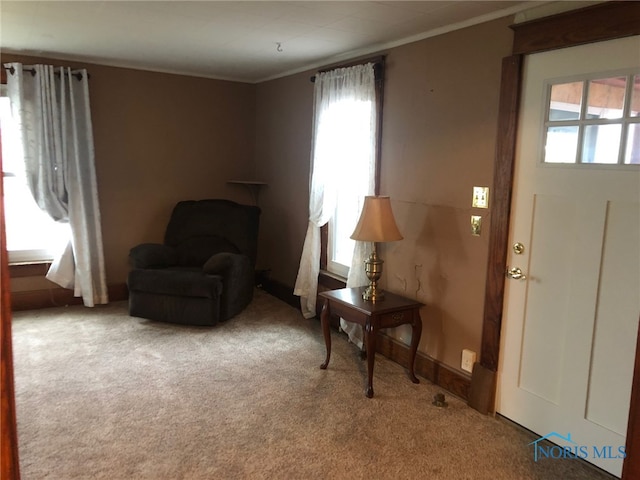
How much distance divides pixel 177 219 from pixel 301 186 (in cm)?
129

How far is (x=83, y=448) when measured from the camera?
244cm

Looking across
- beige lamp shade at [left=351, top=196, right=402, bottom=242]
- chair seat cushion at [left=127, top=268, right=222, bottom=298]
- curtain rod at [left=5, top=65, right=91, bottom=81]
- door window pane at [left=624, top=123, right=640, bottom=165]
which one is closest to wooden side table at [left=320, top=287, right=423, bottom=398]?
beige lamp shade at [left=351, top=196, right=402, bottom=242]

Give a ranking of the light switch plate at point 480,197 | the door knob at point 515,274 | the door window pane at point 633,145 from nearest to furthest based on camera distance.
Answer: the door window pane at point 633,145 < the door knob at point 515,274 < the light switch plate at point 480,197

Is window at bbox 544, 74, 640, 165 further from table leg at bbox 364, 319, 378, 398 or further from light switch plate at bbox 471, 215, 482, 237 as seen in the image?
table leg at bbox 364, 319, 378, 398

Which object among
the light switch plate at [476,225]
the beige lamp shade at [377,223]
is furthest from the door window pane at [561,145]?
the beige lamp shade at [377,223]

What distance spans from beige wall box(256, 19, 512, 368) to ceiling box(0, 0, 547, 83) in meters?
0.18

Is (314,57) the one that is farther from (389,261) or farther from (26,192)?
(26,192)

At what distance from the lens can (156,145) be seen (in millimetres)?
5031

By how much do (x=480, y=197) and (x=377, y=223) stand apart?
639 millimetres

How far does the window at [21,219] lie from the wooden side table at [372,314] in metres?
2.77

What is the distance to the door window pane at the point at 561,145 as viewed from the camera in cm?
240

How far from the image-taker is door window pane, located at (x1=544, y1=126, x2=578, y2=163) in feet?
7.86

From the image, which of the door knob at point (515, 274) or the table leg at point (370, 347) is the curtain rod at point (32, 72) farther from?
the door knob at point (515, 274)

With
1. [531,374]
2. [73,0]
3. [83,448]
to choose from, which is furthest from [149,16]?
[531,374]
